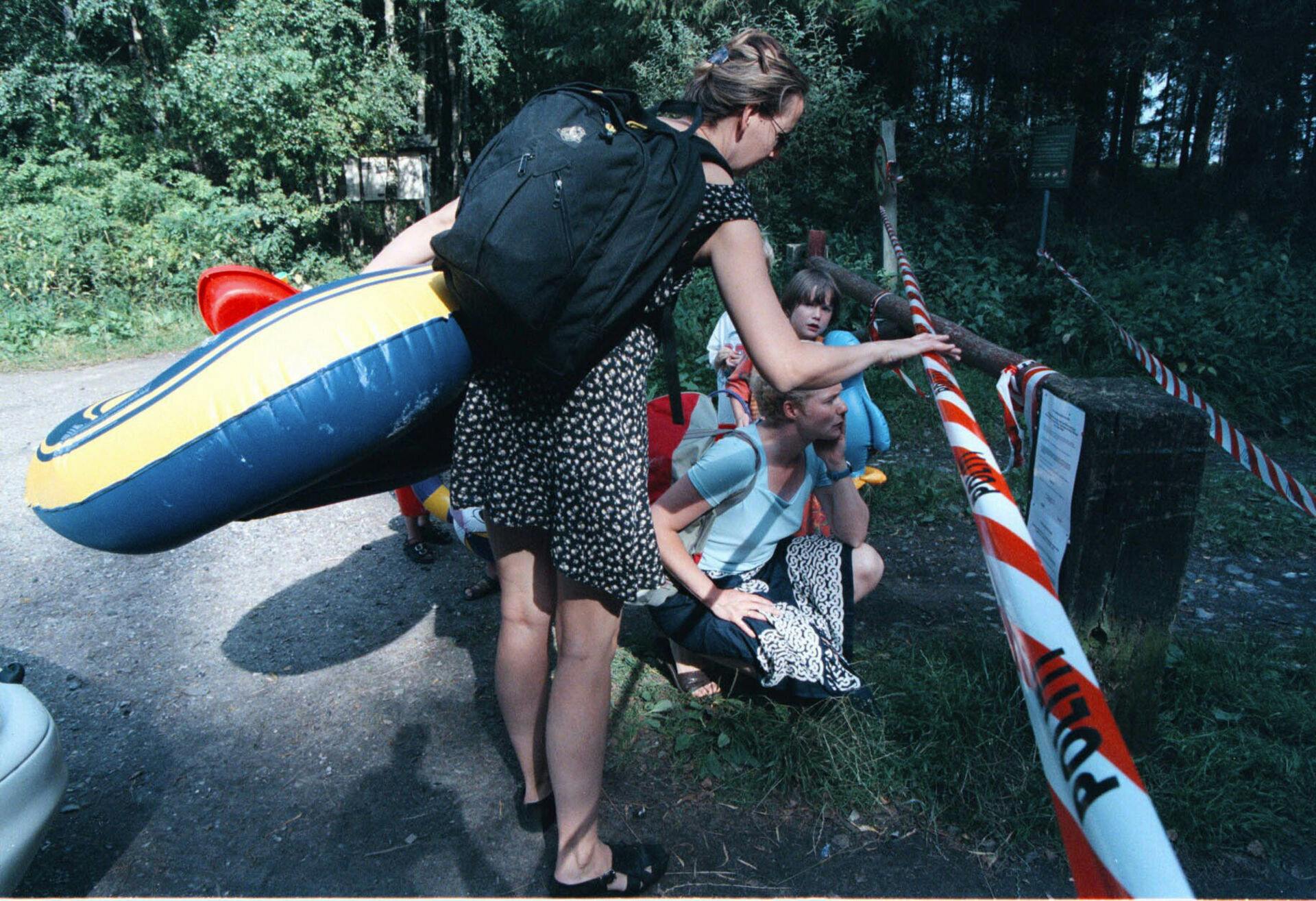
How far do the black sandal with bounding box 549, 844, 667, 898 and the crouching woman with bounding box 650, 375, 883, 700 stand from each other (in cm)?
59

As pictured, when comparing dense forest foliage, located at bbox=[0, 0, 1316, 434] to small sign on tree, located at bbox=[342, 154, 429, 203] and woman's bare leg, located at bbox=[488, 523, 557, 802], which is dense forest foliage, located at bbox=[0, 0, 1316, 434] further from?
→ woman's bare leg, located at bbox=[488, 523, 557, 802]

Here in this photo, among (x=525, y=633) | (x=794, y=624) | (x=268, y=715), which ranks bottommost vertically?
(x=268, y=715)

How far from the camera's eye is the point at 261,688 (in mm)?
3020

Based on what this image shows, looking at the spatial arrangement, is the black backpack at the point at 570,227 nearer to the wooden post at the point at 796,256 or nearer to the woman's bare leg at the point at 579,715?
the woman's bare leg at the point at 579,715

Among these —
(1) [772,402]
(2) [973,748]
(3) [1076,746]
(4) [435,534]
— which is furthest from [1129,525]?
(4) [435,534]

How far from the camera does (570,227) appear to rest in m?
1.48

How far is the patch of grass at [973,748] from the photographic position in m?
2.22

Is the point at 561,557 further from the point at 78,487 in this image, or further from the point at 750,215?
the point at 78,487

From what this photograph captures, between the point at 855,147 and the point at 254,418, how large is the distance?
33.5 ft

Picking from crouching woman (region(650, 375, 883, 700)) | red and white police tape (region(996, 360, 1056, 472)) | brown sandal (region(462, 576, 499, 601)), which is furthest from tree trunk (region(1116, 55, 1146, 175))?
brown sandal (region(462, 576, 499, 601))

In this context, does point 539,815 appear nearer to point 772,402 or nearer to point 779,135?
point 772,402

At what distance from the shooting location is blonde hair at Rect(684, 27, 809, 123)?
1822mm

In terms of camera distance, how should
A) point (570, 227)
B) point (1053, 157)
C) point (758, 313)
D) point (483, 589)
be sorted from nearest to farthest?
point (570, 227), point (758, 313), point (483, 589), point (1053, 157)

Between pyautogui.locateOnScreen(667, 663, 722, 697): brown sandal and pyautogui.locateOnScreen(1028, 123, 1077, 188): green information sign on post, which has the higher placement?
pyautogui.locateOnScreen(1028, 123, 1077, 188): green information sign on post
